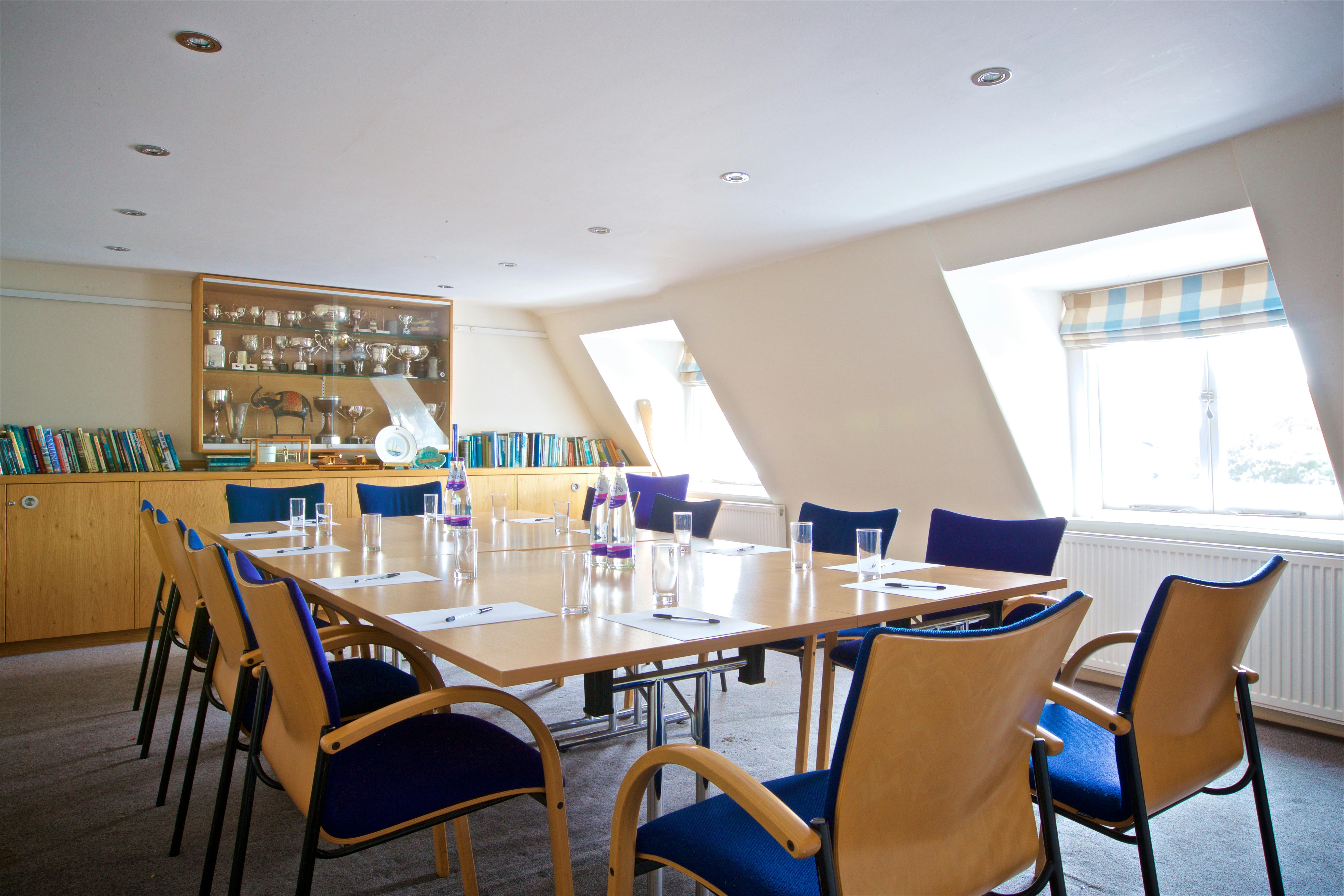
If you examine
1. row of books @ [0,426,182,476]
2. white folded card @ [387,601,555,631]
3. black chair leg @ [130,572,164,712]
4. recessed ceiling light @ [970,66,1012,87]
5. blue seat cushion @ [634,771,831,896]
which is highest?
recessed ceiling light @ [970,66,1012,87]

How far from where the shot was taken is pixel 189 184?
372 centimetres

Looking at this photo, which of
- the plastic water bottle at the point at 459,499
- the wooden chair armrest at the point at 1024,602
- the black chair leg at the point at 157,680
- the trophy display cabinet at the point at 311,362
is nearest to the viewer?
the wooden chair armrest at the point at 1024,602

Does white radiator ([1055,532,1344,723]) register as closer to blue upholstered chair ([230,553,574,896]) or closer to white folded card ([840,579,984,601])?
white folded card ([840,579,984,601])

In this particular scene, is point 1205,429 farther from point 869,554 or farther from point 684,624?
point 684,624

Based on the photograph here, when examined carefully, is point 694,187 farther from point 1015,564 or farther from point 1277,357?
point 1277,357

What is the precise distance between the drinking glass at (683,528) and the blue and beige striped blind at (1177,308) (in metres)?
2.85

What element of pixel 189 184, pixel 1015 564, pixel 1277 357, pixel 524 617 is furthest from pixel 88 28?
pixel 1277 357

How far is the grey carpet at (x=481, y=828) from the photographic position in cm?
229

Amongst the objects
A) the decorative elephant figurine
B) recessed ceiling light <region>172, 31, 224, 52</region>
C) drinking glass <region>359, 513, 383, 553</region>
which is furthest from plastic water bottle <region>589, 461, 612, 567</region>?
the decorative elephant figurine

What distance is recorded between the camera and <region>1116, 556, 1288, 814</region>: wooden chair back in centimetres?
165

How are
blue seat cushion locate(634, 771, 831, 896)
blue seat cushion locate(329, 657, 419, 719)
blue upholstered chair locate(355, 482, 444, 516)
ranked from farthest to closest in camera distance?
blue upholstered chair locate(355, 482, 444, 516) < blue seat cushion locate(329, 657, 419, 719) < blue seat cushion locate(634, 771, 831, 896)

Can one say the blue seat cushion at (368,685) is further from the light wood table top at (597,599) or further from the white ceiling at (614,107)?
the white ceiling at (614,107)

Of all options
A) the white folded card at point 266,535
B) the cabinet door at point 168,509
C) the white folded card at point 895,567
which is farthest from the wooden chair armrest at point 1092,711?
the cabinet door at point 168,509

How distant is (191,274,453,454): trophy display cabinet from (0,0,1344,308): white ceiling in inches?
58.4
